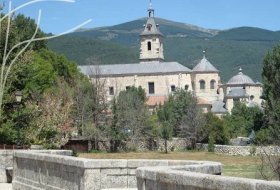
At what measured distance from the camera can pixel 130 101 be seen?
235 feet

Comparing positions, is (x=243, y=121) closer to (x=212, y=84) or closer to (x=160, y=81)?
(x=160, y=81)

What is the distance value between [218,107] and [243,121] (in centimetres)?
3848

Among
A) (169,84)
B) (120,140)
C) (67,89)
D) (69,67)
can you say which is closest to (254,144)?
(120,140)

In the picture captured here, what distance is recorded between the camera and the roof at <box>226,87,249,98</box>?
125438 millimetres

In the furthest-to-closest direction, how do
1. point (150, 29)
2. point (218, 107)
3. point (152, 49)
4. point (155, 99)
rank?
point (150, 29) < point (152, 49) < point (155, 99) < point (218, 107)

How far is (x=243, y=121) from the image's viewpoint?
3317 inches

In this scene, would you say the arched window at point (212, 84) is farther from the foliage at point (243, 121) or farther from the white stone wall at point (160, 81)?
the foliage at point (243, 121)

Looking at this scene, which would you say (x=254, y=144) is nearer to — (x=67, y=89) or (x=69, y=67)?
(x=67, y=89)

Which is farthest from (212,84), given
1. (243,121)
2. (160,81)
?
(243,121)

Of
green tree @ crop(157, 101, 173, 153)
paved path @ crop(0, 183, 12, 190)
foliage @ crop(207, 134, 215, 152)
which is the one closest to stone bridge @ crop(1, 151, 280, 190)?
paved path @ crop(0, 183, 12, 190)

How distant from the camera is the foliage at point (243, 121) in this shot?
73750mm

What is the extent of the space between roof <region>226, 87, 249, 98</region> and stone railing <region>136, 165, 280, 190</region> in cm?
11530

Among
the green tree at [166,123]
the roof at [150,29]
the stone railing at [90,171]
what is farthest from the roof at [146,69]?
the stone railing at [90,171]

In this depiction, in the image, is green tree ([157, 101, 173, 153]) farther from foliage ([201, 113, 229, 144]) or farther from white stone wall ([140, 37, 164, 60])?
white stone wall ([140, 37, 164, 60])
